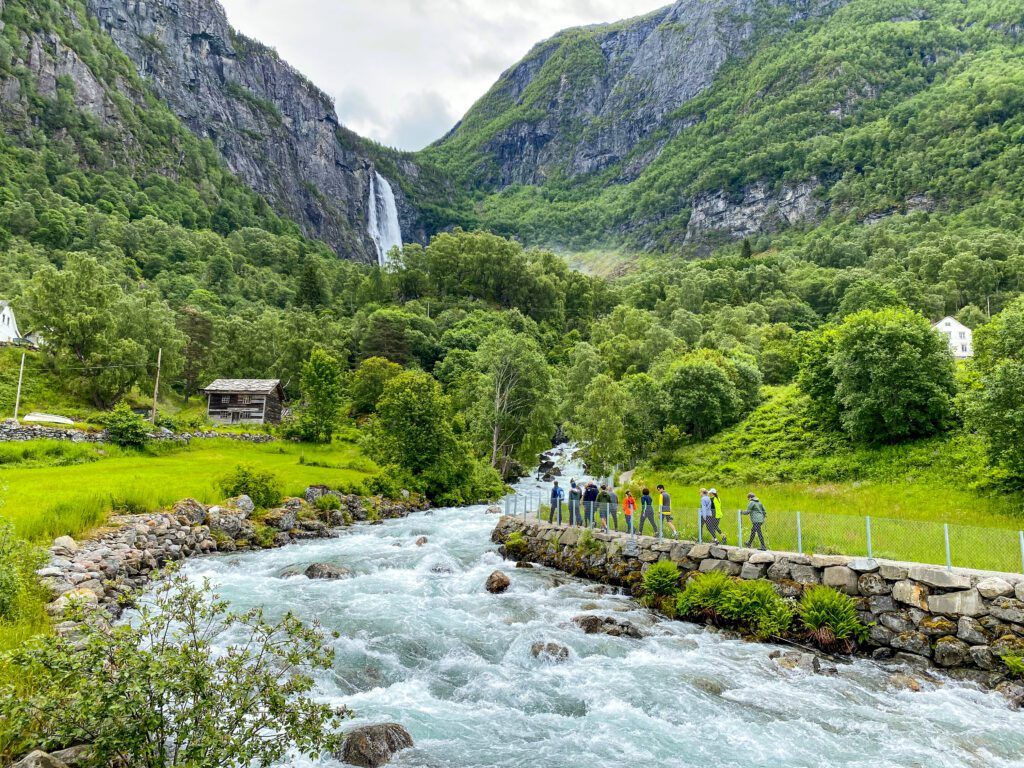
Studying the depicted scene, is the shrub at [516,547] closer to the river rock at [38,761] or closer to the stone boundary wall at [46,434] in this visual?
the river rock at [38,761]

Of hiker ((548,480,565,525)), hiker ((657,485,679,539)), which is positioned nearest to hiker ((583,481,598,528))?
hiker ((548,480,565,525))

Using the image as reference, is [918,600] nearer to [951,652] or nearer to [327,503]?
[951,652]

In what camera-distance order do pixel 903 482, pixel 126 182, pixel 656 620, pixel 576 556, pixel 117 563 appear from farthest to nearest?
pixel 126 182 < pixel 903 482 < pixel 576 556 < pixel 117 563 < pixel 656 620

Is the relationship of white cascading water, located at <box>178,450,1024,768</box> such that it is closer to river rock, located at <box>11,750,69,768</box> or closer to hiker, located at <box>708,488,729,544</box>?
river rock, located at <box>11,750,69,768</box>

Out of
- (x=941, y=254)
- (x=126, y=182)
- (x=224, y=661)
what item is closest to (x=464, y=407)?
(x=224, y=661)

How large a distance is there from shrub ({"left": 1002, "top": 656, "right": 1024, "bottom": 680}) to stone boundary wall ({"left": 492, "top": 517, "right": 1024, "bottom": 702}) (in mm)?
205

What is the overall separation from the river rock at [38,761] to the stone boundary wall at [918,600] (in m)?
19.0

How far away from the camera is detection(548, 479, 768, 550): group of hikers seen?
72.4ft

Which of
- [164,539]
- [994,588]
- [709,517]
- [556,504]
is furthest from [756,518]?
[164,539]

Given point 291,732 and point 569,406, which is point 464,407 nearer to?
point 569,406

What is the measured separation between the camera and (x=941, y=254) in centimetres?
14075

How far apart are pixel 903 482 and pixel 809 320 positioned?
11309 centimetres

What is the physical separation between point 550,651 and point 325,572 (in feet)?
39.6

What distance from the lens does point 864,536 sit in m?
19.4
